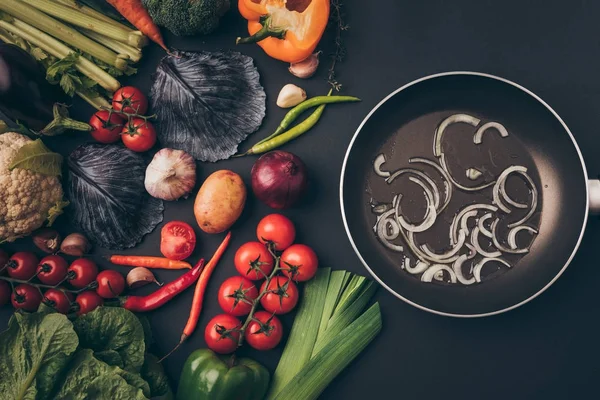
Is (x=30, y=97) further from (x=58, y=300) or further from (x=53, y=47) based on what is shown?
(x=58, y=300)

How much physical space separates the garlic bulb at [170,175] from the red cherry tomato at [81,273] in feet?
1.02

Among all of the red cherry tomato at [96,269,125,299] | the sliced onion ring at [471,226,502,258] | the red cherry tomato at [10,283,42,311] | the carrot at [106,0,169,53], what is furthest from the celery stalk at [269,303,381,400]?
the carrot at [106,0,169,53]

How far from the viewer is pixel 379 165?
176 centimetres

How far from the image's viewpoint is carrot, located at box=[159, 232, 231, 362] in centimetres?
175

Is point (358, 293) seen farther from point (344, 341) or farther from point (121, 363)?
point (121, 363)

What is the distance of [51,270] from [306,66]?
41.8 inches

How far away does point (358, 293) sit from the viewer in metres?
1.74

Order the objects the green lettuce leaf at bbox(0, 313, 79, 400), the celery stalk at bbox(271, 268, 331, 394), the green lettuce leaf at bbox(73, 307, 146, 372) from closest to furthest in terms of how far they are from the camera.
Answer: the green lettuce leaf at bbox(0, 313, 79, 400) < the green lettuce leaf at bbox(73, 307, 146, 372) < the celery stalk at bbox(271, 268, 331, 394)

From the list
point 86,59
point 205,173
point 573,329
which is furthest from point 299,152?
point 573,329

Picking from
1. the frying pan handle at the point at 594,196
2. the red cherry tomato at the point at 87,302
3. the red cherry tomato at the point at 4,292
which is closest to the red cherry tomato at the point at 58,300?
the red cherry tomato at the point at 87,302

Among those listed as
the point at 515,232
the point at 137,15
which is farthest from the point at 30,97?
the point at 515,232

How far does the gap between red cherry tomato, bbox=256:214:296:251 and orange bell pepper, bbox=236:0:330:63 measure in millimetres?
525

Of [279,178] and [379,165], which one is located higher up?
[379,165]

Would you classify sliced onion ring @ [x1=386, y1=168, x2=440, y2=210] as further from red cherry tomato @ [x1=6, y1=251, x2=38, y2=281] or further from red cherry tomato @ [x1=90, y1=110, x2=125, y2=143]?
red cherry tomato @ [x1=6, y1=251, x2=38, y2=281]
